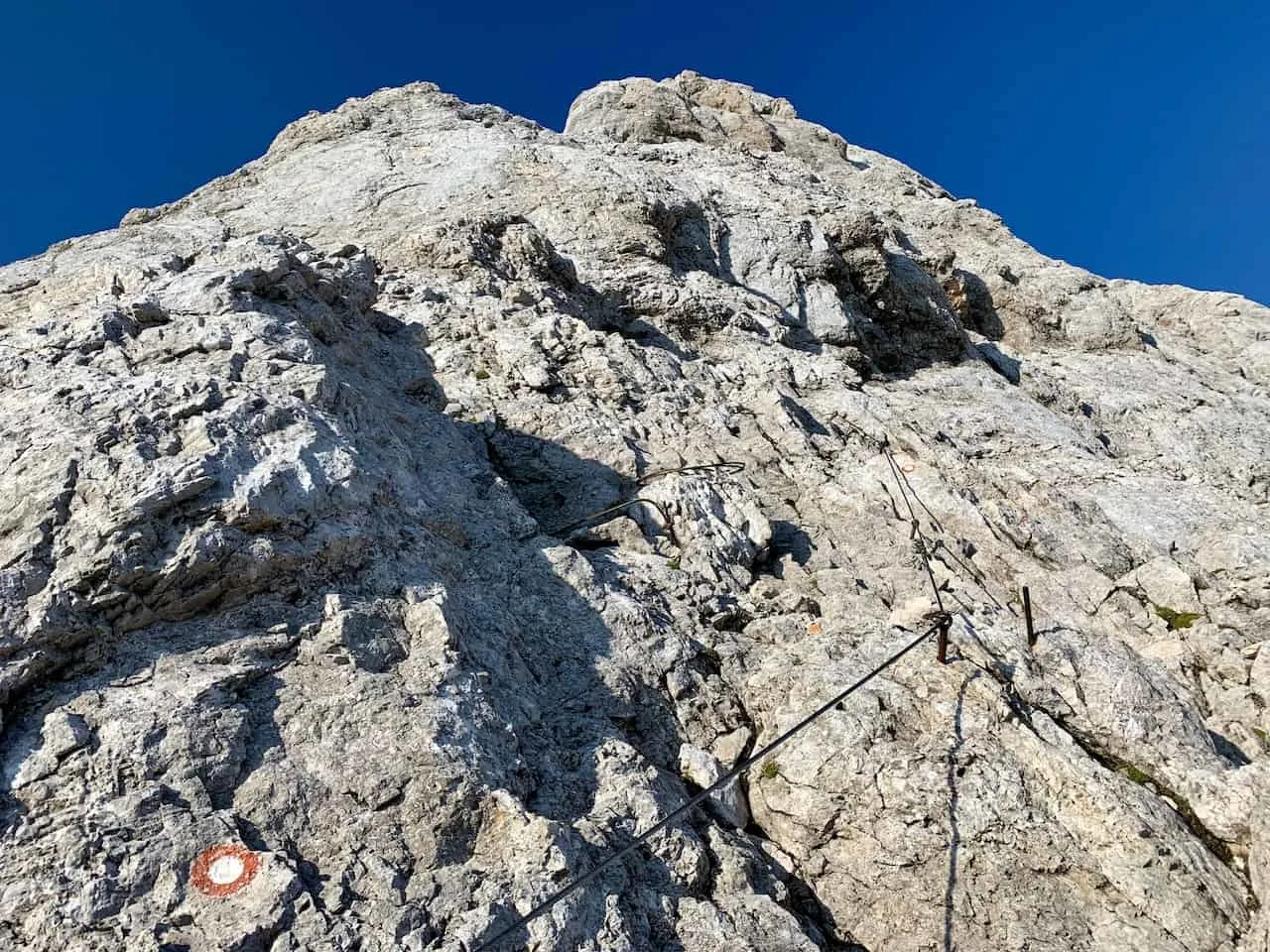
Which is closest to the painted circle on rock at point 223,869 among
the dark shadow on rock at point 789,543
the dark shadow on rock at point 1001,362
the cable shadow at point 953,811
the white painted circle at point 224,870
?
the white painted circle at point 224,870

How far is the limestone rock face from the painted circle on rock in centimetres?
5

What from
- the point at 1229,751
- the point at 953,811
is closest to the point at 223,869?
the point at 953,811

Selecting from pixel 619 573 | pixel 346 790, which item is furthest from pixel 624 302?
pixel 346 790

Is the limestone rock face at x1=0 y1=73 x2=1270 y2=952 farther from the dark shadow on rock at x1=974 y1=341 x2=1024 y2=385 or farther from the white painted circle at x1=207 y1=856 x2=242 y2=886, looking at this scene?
the dark shadow on rock at x1=974 y1=341 x2=1024 y2=385

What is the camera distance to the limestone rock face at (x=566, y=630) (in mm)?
7070

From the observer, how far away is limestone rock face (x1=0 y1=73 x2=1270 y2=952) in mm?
7070

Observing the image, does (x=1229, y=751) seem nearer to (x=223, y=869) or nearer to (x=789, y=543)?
(x=789, y=543)

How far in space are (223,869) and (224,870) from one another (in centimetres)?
1

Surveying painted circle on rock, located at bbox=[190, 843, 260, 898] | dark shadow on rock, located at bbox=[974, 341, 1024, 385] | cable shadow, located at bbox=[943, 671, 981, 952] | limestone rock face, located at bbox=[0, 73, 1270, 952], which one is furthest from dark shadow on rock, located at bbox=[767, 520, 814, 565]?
dark shadow on rock, located at bbox=[974, 341, 1024, 385]

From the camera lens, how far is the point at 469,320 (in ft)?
63.0

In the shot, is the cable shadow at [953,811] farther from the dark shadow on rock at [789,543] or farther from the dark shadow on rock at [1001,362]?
the dark shadow on rock at [1001,362]

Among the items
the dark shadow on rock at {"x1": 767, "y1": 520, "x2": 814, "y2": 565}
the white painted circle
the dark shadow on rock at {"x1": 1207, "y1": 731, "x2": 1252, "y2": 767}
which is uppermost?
the dark shadow on rock at {"x1": 767, "y1": 520, "x2": 814, "y2": 565}

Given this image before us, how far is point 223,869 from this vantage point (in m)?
6.49

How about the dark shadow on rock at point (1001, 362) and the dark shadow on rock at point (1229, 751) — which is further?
the dark shadow on rock at point (1001, 362)
